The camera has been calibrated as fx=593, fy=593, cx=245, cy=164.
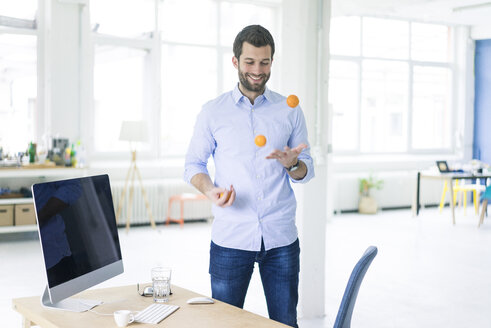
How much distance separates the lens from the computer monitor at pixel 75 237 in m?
2.00

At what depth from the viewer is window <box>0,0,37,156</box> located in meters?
7.79

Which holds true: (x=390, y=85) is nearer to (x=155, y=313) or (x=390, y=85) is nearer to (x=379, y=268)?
(x=379, y=268)

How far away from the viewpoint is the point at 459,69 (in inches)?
464

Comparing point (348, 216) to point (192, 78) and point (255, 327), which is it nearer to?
point (192, 78)

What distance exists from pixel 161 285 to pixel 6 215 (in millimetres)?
5259

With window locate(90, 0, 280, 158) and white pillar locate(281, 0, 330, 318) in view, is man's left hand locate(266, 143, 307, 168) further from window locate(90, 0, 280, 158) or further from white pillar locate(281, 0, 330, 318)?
window locate(90, 0, 280, 158)

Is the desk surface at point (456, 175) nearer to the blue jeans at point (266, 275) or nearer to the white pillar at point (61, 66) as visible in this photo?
the white pillar at point (61, 66)

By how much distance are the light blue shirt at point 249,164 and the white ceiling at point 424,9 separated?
603 centimetres

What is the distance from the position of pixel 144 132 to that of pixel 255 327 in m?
6.03

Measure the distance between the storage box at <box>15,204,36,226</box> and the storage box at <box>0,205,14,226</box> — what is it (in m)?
0.06

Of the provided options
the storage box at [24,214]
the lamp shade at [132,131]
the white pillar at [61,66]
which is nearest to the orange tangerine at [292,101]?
the storage box at [24,214]

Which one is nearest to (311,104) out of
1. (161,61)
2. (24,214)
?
(24,214)

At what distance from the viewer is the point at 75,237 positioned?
2113mm

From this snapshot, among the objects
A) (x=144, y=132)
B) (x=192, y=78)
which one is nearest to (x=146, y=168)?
(x=144, y=132)
